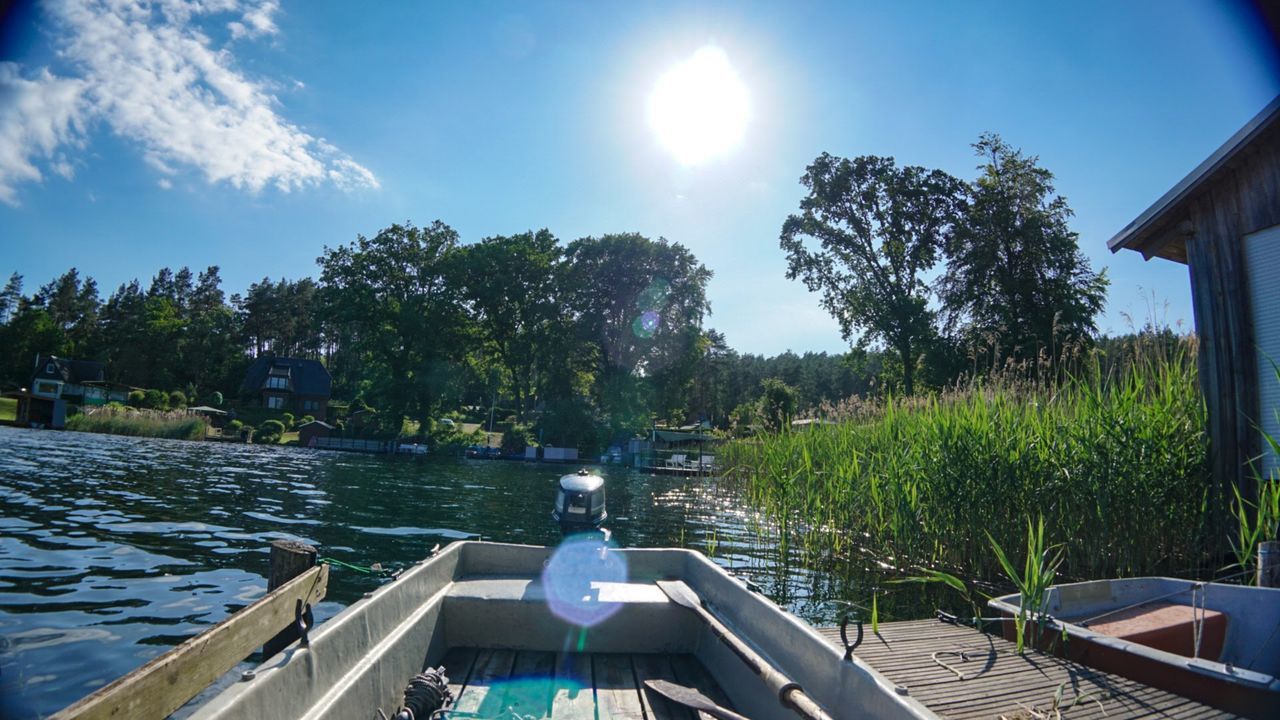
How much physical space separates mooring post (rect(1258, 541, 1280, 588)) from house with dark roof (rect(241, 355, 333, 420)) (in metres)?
60.2

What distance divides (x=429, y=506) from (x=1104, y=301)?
79.5 feet

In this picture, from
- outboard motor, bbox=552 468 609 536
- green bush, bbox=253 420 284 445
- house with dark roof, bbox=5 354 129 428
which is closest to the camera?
outboard motor, bbox=552 468 609 536

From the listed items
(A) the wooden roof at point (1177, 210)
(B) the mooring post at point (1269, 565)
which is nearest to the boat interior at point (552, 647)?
(B) the mooring post at point (1269, 565)

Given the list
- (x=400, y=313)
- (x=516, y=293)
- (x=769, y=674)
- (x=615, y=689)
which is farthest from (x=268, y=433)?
(x=769, y=674)

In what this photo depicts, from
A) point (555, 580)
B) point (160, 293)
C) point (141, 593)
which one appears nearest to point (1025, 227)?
point (555, 580)

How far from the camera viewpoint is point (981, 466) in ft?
18.2

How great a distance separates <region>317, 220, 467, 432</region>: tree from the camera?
4078 cm

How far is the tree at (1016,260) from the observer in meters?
22.0

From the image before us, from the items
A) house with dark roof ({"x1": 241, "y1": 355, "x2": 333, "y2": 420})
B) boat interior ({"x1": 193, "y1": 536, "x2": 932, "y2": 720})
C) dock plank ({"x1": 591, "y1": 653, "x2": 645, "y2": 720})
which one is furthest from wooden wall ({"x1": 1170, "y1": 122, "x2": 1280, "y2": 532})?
house with dark roof ({"x1": 241, "y1": 355, "x2": 333, "y2": 420})

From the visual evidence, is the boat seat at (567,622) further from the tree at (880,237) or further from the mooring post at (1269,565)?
the tree at (880,237)

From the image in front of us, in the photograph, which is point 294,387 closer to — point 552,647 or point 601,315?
point 601,315

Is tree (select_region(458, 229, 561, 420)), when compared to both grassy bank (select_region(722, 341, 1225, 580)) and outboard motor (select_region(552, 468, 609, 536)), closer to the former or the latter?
outboard motor (select_region(552, 468, 609, 536))

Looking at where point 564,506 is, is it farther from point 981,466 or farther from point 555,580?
point 981,466

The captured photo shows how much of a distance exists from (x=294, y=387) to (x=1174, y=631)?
62188mm
